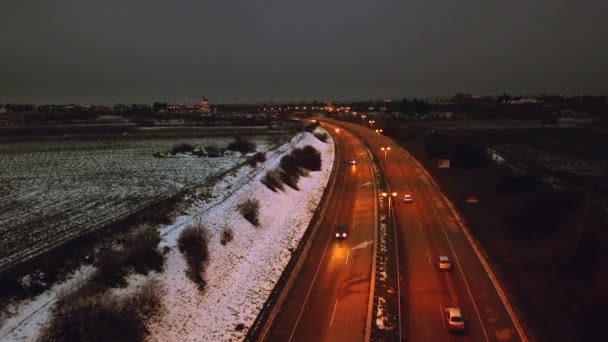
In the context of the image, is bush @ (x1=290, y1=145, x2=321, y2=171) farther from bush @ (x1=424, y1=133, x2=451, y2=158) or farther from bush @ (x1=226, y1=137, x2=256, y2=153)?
bush @ (x1=424, y1=133, x2=451, y2=158)

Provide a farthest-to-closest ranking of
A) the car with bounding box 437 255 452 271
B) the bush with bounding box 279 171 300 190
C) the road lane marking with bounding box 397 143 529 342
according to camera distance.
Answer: the bush with bounding box 279 171 300 190, the car with bounding box 437 255 452 271, the road lane marking with bounding box 397 143 529 342

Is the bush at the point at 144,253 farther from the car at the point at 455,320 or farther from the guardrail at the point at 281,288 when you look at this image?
the car at the point at 455,320

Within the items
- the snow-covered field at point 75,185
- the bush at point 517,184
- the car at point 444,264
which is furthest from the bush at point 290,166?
the car at point 444,264

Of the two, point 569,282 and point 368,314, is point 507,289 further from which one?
point 368,314

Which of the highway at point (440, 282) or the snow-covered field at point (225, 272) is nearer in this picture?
the snow-covered field at point (225, 272)

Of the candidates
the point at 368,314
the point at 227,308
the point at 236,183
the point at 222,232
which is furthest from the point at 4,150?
the point at 368,314

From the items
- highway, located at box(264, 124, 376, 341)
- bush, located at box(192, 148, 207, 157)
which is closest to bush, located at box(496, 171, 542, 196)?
highway, located at box(264, 124, 376, 341)

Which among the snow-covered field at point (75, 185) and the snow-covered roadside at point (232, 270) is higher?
the snow-covered field at point (75, 185)

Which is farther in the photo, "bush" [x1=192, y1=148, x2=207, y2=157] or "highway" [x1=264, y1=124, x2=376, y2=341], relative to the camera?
"bush" [x1=192, y1=148, x2=207, y2=157]
